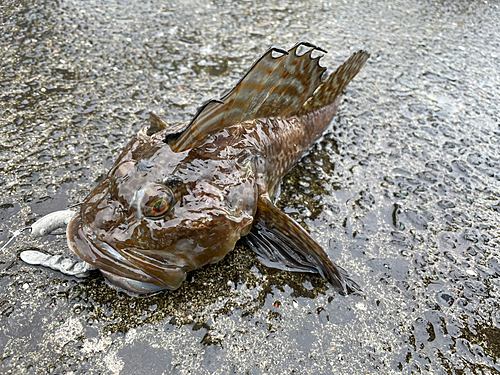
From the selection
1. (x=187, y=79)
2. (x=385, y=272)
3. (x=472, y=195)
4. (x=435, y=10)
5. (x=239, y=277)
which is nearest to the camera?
(x=239, y=277)

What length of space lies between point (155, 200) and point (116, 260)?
0.41m

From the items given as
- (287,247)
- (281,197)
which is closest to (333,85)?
(281,197)

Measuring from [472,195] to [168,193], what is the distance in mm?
2812

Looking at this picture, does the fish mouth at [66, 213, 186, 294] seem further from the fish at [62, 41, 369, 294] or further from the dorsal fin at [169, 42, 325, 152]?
the dorsal fin at [169, 42, 325, 152]

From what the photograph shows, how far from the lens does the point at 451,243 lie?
266cm

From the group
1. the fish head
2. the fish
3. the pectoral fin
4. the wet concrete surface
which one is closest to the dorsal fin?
the fish

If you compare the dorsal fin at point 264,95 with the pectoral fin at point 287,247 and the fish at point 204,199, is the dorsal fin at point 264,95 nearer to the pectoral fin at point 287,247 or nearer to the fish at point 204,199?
the fish at point 204,199

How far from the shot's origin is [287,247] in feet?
7.79

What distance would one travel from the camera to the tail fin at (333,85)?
3045 mm

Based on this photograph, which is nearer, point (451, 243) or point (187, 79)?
point (451, 243)

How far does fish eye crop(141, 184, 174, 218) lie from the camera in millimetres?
1821

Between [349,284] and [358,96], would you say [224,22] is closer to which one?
[358,96]

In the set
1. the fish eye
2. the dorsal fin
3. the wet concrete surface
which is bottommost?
the wet concrete surface

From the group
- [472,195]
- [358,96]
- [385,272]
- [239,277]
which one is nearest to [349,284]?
[385,272]
